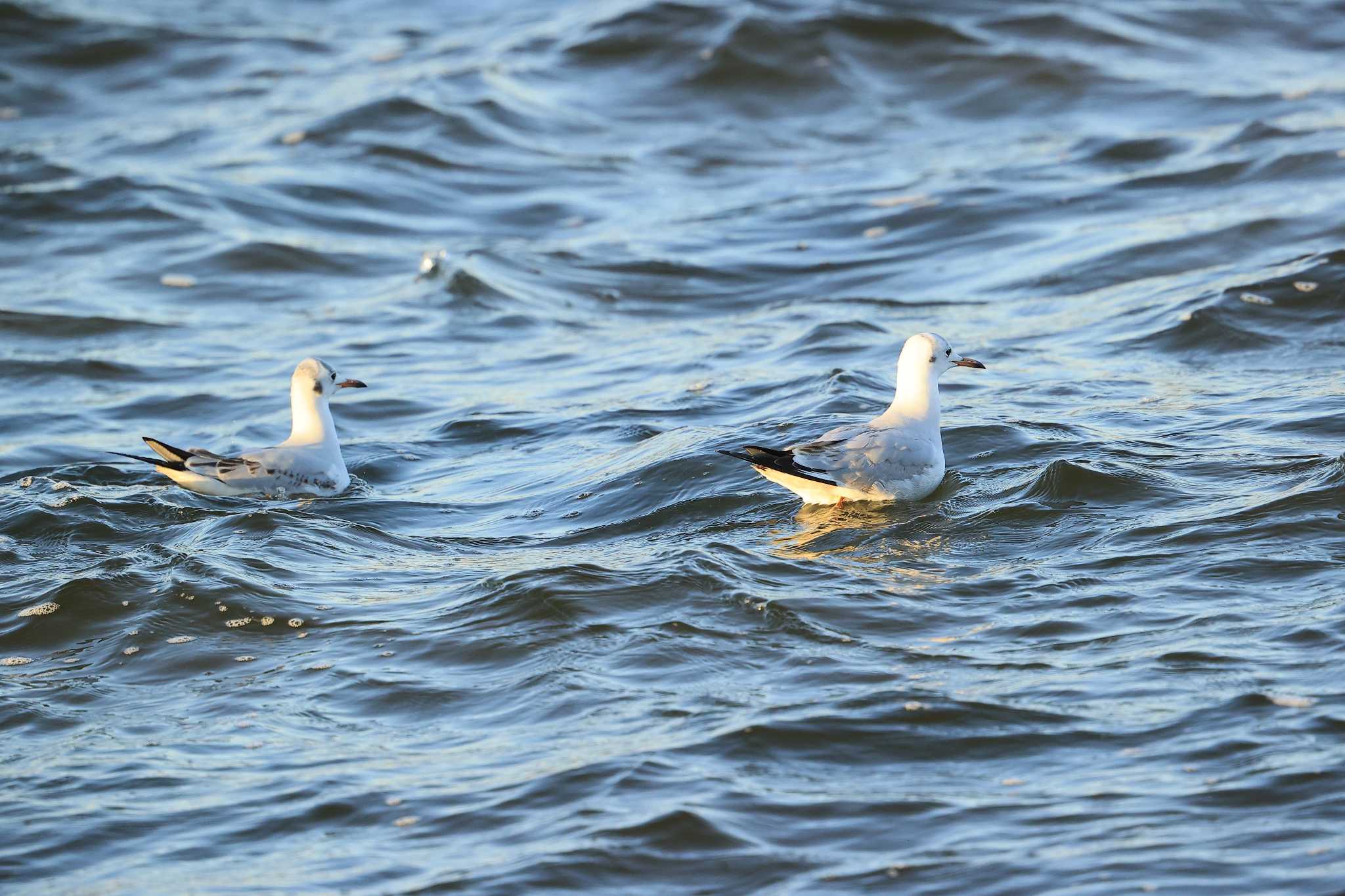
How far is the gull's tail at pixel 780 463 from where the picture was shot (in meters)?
7.37

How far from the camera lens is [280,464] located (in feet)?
28.2

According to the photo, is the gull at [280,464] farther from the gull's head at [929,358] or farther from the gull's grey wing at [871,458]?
the gull's head at [929,358]

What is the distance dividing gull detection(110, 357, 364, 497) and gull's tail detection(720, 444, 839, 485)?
2337 mm

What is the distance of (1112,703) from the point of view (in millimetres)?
5438

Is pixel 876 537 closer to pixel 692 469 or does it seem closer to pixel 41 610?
pixel 692 469

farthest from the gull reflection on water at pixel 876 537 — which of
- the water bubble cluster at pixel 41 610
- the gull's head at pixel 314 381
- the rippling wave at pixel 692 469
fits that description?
the water bubble cluster at pixel 41 610

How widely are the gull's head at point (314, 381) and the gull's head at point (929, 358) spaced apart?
9.48ft

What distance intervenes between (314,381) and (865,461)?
10.3 ft

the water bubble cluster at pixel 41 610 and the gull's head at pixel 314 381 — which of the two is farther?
the gull's head at pixel 314 381

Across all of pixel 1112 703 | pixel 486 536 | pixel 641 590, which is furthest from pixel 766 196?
pixel 1112 703

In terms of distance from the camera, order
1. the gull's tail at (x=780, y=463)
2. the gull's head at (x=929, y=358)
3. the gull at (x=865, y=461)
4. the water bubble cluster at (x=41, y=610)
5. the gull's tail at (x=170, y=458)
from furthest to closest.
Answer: the gull's tail at (x=170, y=458) → the gull's head at (x=929, y=358) → the gull at (x=865, y=461) → the gull's tail at (x=780, y=463) → the water bubble cluster at (x=41, y=610)

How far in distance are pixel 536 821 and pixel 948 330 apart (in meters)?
6.45

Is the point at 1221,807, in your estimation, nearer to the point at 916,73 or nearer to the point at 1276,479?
the point at 1276,479

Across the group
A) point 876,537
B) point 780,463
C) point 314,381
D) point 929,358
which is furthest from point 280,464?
point 929,358
